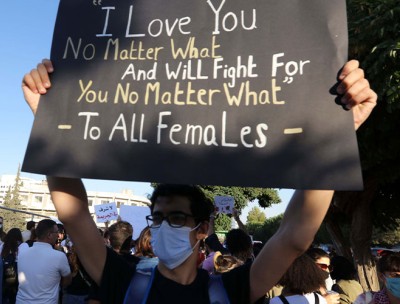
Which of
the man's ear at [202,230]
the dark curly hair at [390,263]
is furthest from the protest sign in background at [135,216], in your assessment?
the man's ear at [202,230]

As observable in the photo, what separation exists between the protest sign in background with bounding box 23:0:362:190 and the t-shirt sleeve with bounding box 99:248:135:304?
408mm

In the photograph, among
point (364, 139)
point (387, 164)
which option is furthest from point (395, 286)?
point (387, 164)

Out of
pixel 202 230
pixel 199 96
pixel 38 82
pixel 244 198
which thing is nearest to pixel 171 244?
pixel 202 230

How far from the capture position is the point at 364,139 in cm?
862

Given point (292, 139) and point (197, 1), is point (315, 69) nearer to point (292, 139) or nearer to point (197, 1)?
point (292, 139)

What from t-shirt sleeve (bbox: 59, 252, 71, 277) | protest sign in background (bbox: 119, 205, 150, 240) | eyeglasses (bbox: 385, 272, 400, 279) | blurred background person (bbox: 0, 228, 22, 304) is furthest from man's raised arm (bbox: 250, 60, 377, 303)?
protest sign in background (bbox: 119, 205, 150, 240)

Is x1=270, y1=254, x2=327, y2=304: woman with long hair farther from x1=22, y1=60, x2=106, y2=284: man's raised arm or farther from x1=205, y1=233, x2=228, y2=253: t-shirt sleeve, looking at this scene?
x1=205, y1=233, x2=228, y2=253: t-shirt sleeve

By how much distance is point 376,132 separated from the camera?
8.70 m

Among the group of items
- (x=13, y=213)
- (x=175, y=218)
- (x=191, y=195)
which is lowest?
(x=175, y=218)

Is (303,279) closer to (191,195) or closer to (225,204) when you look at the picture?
(191,195)

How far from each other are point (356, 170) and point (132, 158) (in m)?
0.89

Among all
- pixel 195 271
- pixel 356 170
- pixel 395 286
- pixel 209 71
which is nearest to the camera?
pixel 356 170

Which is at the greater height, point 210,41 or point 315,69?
point 210,41

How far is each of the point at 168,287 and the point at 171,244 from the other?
0.20 m
